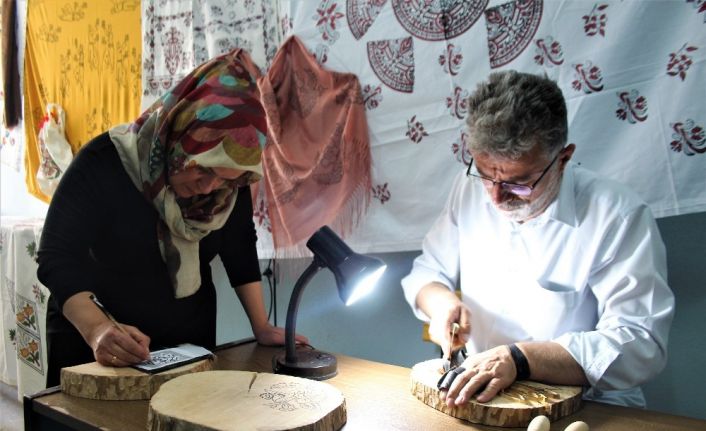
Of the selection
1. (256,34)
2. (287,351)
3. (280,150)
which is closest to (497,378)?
(287,351)

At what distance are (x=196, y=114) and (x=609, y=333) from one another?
1.16 m

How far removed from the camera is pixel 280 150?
2203 millimetres

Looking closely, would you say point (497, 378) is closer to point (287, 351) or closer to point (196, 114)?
point (287, 351)

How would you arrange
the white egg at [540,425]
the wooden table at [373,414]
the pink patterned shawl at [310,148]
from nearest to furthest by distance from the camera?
the white egg at [540,425] → the wooden table at [373,414] → the pink patterned shawl at [310,148]

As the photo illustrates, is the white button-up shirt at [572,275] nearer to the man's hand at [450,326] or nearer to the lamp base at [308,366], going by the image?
the man's hand at [450,326]

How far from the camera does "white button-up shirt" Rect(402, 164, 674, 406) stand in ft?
4.01

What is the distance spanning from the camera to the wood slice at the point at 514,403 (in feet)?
3.41

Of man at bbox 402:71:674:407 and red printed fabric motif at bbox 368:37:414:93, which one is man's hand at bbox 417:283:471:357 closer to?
man at bbox 402:71:674:407

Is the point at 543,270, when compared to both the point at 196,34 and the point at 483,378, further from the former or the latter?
the point at 196,34

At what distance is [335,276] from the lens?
4.09 ft

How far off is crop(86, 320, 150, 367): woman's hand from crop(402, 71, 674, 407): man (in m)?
0.70

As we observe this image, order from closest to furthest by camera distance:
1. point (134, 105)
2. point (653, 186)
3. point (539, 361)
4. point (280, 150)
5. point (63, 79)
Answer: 1. point (539, 361)
2. point (653, 186)
3. point (280, 150)
4. point (134, 105)
5. point (63, 79)

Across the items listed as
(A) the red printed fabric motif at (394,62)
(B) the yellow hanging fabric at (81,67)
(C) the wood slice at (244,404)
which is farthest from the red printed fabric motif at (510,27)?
(B) the yellow hanging fabric at (81,67)

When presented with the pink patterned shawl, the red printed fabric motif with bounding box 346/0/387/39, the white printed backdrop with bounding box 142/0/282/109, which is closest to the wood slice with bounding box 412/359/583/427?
the pink patterned shawl
